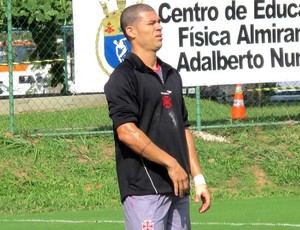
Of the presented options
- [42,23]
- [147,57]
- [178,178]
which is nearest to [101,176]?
[42,23]

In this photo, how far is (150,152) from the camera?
4.93m

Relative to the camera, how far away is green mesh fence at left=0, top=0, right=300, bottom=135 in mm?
13406

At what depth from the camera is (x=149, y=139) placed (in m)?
5.01

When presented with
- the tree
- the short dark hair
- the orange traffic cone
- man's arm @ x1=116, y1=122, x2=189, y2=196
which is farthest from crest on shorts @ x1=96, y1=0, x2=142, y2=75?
man's arm @ x1=116, y1=122, x2=189, y2=196

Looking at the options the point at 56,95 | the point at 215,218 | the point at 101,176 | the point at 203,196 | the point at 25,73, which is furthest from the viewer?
the point at 25,73

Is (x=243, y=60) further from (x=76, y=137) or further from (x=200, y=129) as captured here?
(x=76, y=137)

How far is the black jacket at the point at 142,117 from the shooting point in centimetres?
501

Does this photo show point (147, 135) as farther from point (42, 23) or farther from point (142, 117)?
point (42, 23)

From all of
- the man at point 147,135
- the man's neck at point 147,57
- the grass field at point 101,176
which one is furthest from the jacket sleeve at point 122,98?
the grass field at point 101,176

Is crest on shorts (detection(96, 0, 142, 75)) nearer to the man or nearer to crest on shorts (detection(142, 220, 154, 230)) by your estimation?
the man

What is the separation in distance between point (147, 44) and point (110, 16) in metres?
7.54

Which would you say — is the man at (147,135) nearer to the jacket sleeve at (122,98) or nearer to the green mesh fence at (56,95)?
the jacket sleeve at (122,98)

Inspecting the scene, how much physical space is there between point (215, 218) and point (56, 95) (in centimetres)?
530

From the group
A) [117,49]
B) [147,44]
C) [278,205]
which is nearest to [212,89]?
[117,49]
